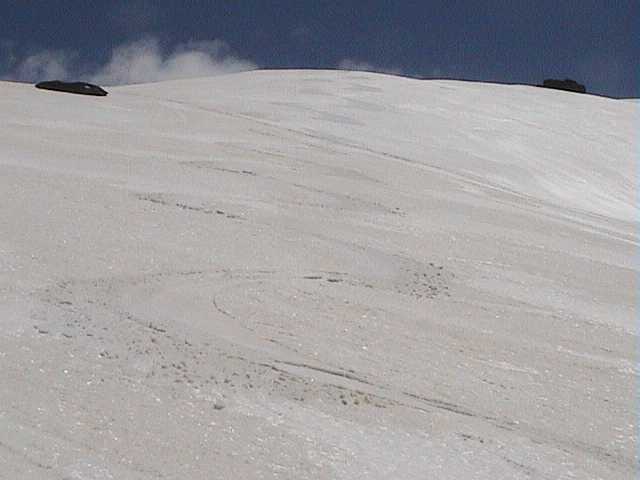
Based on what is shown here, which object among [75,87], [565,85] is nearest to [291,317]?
[75,87]

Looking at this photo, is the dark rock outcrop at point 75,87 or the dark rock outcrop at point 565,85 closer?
the dark rock outcrop at point 75,87

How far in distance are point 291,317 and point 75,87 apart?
6804mm

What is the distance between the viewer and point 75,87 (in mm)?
9586

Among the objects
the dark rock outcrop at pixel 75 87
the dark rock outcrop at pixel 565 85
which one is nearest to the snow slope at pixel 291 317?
the dark rock outcrop at pixel 75 87

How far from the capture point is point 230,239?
4.23 metres

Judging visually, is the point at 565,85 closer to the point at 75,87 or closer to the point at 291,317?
the point at 75,87

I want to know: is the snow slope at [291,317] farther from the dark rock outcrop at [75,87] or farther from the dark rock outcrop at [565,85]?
the dark rock outcrop at [565,85]

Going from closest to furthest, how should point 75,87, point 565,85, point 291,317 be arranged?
point 291,317 < point 75,87 < point 565,85

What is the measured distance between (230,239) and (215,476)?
6.48 feet

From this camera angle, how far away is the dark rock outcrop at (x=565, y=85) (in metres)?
17.4

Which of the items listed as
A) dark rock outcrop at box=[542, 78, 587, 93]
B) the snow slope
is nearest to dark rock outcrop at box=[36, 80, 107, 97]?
the snow slope

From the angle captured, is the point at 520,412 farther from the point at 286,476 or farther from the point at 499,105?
the point at 499,105

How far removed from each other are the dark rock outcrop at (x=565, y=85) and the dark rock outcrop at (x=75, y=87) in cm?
1011

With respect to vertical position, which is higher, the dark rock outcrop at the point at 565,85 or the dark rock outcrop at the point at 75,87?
the dark rock outcrop at the point at 565,85
